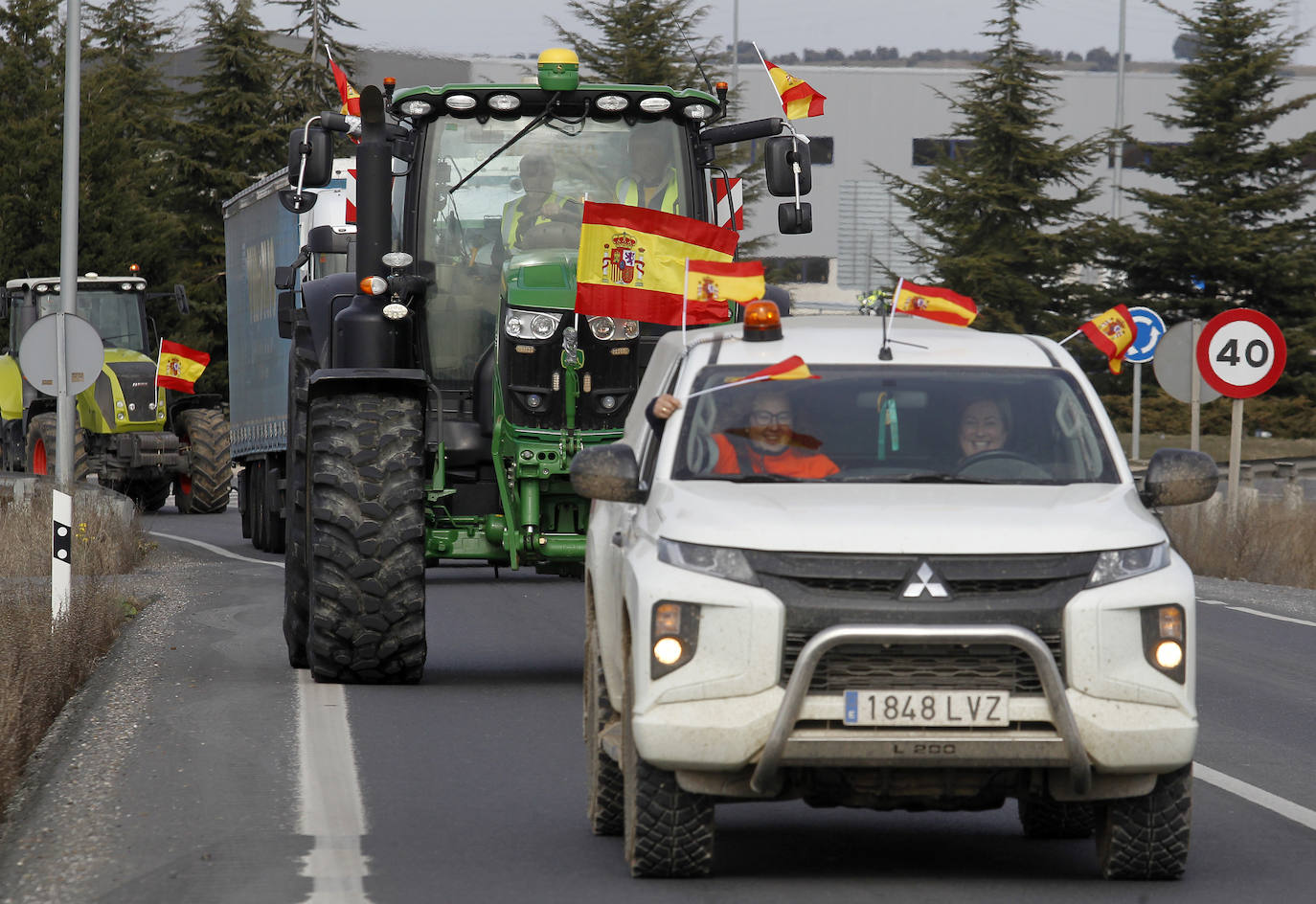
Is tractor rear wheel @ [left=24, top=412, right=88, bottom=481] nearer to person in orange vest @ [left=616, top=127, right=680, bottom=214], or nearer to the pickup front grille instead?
person in orange vest @ [left=616, top=127, right=680, bottom=214]

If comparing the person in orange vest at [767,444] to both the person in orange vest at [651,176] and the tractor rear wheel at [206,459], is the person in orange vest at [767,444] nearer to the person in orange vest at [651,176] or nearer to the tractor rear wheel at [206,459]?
the person in orange vest at [651,176]

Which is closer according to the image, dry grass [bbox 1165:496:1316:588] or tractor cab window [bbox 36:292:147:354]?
dry grass [bbox 1165:496:1316:588]

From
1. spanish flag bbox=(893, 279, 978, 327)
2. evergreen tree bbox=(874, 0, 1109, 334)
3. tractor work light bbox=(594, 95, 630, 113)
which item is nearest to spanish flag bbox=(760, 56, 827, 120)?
tractor work light bbox=(594, 95, 630, 113)

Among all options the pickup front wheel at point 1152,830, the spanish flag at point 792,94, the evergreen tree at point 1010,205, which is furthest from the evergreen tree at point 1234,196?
the pickup front wheel at point 1152,830

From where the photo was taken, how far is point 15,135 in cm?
5294

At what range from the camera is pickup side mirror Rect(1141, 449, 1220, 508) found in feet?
24.9

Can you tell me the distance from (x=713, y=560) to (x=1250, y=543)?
17888 mm

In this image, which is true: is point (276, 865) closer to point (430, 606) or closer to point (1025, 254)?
point (430, 606)

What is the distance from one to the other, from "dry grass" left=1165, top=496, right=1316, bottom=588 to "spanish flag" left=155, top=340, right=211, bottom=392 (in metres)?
13.6

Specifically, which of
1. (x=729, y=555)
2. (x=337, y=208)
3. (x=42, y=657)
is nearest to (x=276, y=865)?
(x=729, y=555)

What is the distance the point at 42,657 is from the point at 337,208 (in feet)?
44.2

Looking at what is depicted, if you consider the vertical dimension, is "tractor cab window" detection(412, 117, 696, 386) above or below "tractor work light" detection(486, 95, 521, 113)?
below

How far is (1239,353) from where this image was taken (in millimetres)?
22297

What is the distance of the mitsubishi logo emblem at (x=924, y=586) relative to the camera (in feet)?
22.4
